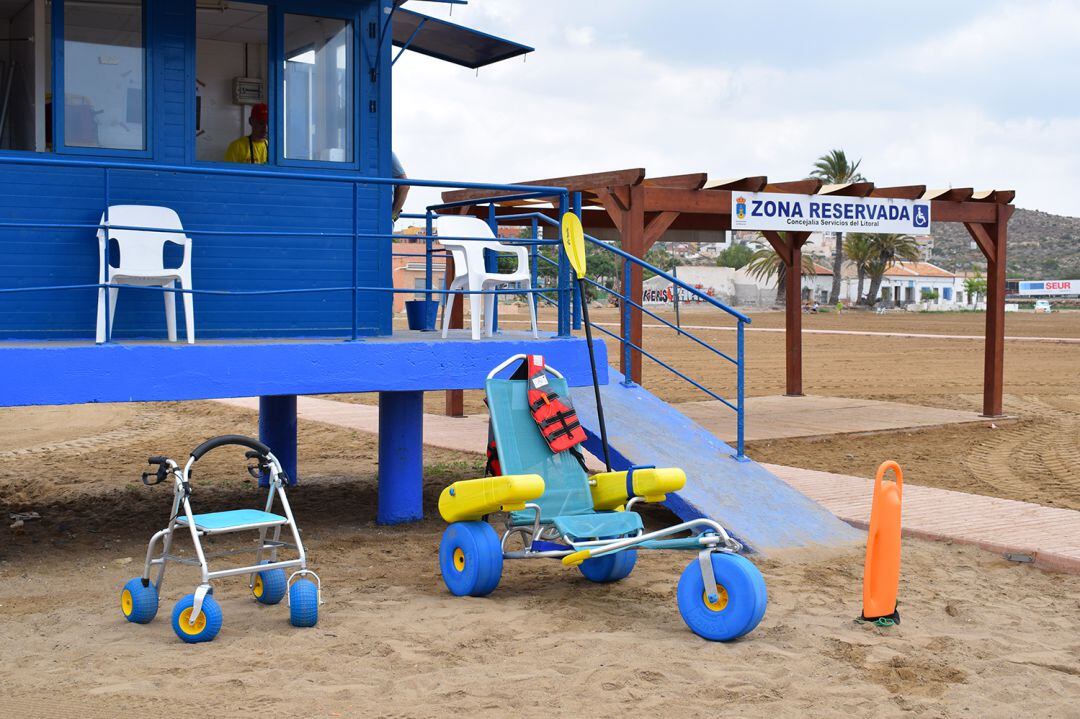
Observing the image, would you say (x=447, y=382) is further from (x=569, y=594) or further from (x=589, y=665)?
(x=589, y=665)

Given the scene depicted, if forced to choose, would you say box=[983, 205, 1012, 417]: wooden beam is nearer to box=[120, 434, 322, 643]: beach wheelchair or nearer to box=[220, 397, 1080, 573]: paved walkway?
box=[220, 397, 1080, 573]: paved walkway

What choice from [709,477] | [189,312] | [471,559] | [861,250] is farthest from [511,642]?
[861,250]

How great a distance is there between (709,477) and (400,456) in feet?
7.81

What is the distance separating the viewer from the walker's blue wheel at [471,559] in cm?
696

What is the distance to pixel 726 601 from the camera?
6.12 m

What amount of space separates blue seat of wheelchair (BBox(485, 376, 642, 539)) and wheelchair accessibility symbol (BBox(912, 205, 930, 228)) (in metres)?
9.48

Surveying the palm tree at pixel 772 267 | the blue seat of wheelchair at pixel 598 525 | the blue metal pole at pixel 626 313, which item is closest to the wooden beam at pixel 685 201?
the blue metal pole at pixel 626 313

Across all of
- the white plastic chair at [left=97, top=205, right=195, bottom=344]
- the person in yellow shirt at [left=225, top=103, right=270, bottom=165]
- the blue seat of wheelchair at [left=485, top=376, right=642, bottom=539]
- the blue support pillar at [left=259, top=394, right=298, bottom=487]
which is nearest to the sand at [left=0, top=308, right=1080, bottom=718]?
Result: the blue seat of wheelchair at [left=485, top=376, right=642, bottom=539]

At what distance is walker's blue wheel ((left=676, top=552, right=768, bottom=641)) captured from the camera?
19.7 ft

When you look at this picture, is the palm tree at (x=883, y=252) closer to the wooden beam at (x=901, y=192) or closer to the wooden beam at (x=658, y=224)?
the wooden beam at (x=901, y=192)

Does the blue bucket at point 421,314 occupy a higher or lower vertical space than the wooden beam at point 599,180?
lower

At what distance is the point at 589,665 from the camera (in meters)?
5.70

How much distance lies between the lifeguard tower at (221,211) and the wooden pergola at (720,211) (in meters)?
1.88

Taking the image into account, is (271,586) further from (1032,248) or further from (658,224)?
(1032,248)
